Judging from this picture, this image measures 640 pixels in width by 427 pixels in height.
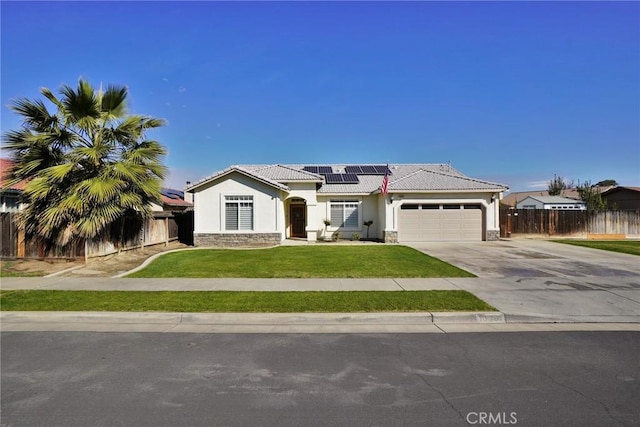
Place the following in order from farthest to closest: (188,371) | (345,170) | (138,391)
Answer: (345,170), (188,371), (138,391)

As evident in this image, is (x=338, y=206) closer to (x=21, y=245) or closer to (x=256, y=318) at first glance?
(x=21, y=245)

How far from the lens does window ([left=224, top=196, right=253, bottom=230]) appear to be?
66.2 feet

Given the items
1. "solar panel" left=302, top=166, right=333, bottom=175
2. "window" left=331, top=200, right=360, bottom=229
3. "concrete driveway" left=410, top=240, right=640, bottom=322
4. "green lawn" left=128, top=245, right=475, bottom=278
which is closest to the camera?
"concrete driveway" left=410, top=240, right=640, bottom=322

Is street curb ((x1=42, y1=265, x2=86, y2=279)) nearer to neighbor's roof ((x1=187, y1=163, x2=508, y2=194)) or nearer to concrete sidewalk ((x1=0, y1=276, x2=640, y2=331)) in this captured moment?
concrete sidewalk ((x1=0, y1=276, x2=640, y2=331))

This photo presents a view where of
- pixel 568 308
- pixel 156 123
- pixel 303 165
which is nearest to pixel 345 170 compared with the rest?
pixel 303 165

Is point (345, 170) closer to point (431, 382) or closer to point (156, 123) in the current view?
point (156, 123)

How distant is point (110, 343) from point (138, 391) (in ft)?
6.55

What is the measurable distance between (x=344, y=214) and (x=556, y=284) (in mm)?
15835

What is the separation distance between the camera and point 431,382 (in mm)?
4340

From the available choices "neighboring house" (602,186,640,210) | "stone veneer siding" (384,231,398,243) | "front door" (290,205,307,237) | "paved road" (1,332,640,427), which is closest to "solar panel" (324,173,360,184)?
"front door" (290,205,307,237)

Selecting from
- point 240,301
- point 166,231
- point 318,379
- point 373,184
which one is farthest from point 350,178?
point 318,379

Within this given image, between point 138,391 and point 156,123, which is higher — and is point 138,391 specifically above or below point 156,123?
below

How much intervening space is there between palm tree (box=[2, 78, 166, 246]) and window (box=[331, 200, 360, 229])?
12810mm

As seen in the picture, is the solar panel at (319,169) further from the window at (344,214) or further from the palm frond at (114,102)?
the palm frond at (114,102)
